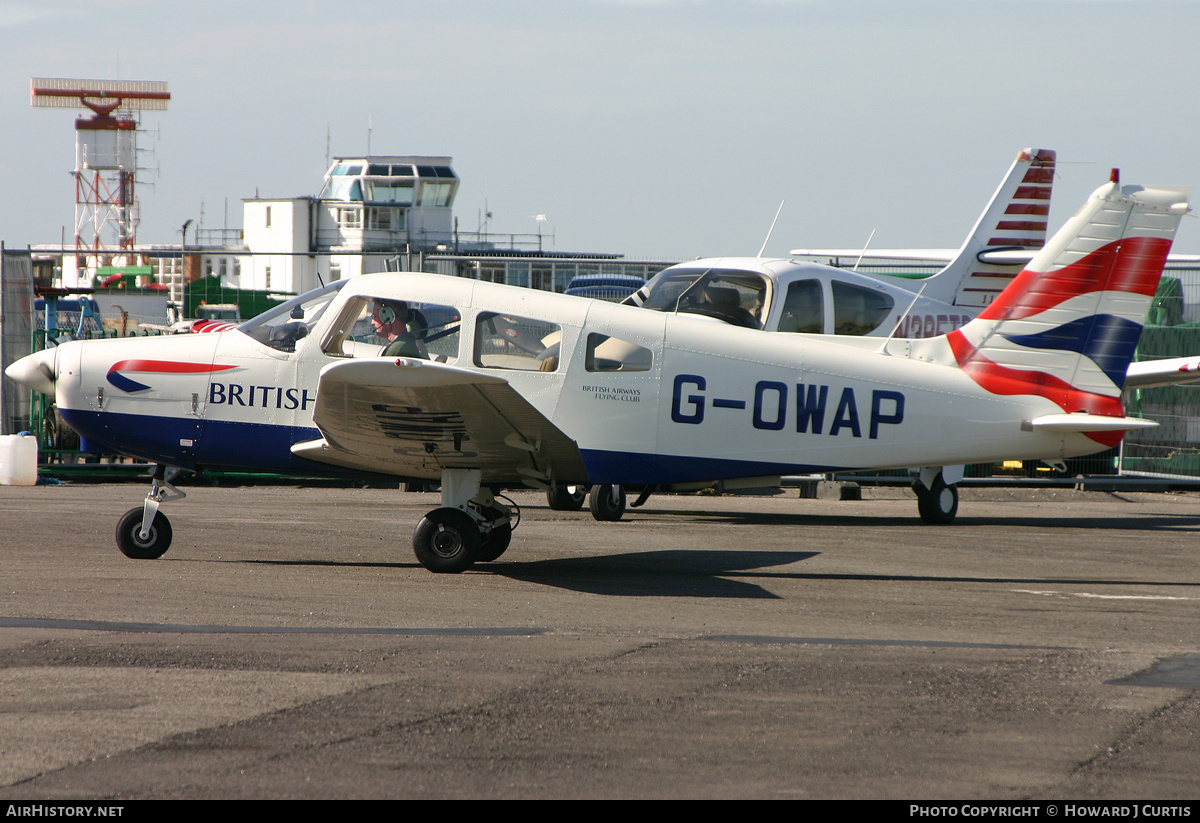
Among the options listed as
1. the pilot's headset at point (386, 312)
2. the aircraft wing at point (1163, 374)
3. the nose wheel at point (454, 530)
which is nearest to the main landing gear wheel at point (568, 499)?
the nose wheel at point (454, 530)

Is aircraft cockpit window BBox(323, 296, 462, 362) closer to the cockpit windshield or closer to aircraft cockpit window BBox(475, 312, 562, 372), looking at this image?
aircraft cockpit window BBox(475, 312, 562, 372)

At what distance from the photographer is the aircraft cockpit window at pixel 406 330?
8.32m

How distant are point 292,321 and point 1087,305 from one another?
23.0 feet

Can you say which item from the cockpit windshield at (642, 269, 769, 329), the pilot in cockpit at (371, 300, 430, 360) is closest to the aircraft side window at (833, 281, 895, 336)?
the cockpit windshield at (642, 269, 769, 329)

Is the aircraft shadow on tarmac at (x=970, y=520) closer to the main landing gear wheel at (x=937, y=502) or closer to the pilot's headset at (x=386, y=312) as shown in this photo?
the main landing gear wheel at (x=937, y=502)

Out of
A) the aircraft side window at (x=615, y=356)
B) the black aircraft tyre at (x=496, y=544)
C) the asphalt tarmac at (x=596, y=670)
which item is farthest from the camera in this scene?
the black aircraft tyre at (x=496, y=544)

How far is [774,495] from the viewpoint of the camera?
15.5 metres

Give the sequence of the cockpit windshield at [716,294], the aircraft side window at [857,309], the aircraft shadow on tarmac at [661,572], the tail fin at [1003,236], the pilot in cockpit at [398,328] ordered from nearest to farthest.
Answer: the aircraft shadow on tarmac at [661,572] < the pilot in cockpit at [398,328] < the cockpit windshield at [716,294] < the aircraft side window at [857,309] < the tail fin at [1003,236]

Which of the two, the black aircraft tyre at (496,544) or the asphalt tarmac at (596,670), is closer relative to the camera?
the asphalt tarmac at (596,670)

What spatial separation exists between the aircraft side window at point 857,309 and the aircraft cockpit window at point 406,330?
5738 mm

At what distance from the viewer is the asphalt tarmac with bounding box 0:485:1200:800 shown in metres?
4.04

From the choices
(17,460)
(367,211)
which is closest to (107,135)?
(367,211)

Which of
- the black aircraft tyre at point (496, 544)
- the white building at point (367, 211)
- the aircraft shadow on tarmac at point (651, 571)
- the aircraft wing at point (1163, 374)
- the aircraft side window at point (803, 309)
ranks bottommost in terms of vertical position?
the aircraft shadow on tarmac at point (651, 571)
